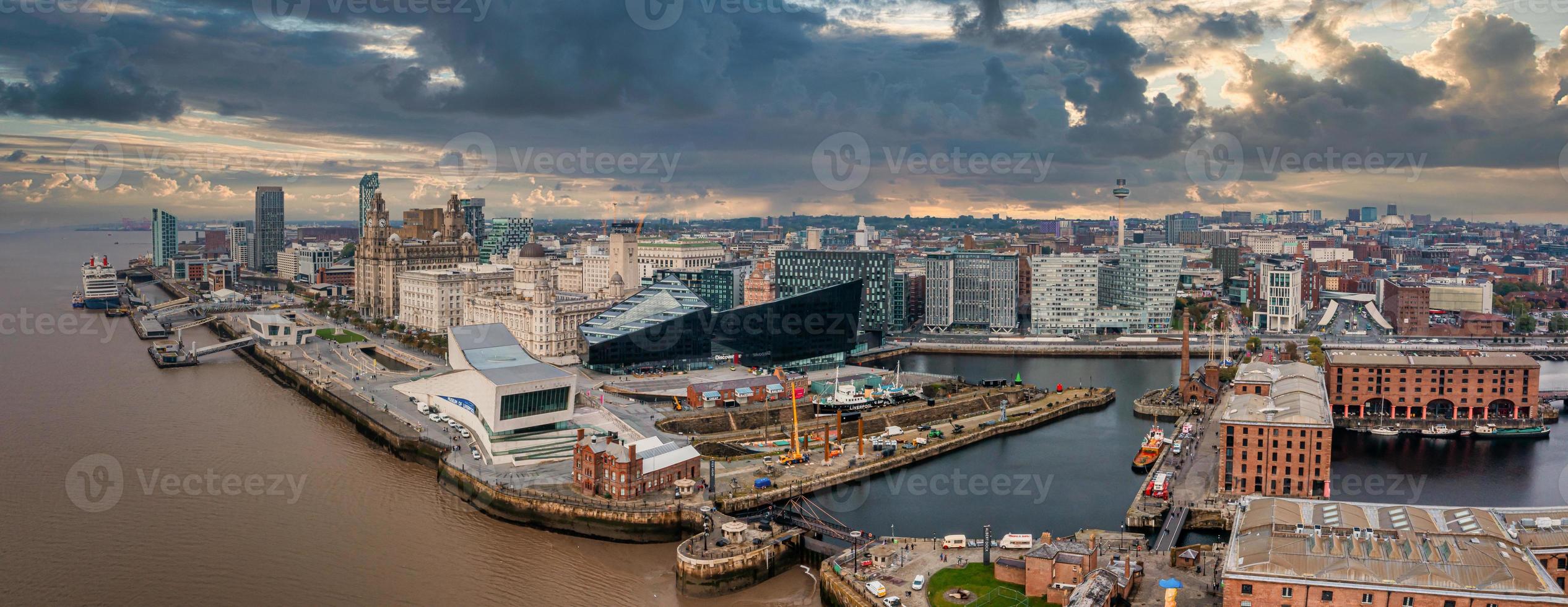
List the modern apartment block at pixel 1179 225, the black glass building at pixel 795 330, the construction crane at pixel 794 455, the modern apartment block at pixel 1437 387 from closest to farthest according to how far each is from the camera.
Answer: the construction crane at pixel 794 455 → the modern apartment block at pixel 1437 387 → the black glass building at pixel 795 330 → the modern apartment block at pixel 1179 225

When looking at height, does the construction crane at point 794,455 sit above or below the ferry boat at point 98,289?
below

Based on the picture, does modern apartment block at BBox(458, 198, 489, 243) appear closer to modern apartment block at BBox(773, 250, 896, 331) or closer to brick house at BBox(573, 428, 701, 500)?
modern apartment block at BBox(773, 250, 896, 331)

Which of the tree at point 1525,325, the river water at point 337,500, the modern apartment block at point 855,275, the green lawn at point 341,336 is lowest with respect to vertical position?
the river water at point 337,500

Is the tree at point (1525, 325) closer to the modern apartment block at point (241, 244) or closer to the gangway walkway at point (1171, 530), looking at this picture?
the gangway walkway at point (1171, 530)

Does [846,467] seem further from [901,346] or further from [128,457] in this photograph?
[901,346]

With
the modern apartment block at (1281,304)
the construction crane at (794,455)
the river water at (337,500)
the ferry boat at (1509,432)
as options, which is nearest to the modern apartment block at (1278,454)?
the river water at (337,500)

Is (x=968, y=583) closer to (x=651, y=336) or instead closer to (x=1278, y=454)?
(x=1278, y=454)
